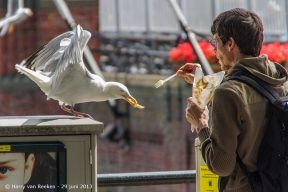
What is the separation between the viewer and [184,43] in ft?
32.7

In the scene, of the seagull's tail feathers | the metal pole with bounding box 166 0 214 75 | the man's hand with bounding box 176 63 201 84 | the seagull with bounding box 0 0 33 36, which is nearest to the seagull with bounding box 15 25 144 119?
the seagull's tail feathers

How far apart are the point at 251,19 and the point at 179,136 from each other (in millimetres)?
7853

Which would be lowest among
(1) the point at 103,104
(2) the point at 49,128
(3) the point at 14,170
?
(1) the point at 103,104

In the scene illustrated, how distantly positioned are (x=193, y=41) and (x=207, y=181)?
5.87 meters

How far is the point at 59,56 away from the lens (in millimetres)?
3529

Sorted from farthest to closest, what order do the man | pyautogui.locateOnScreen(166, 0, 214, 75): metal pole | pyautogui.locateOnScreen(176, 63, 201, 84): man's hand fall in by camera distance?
pyautogui.locateOnScreen(166, 0, 214, 75): metal pole < pyautogui.locateOnScreen(176, 63, 201, 84): man's hand < the man

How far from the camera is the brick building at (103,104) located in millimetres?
11203

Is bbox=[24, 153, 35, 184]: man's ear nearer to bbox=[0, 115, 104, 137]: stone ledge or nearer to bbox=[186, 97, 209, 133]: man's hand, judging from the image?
bbox=[0, 115, 104, 137]: stone ledge

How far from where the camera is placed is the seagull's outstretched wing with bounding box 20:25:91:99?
341cm

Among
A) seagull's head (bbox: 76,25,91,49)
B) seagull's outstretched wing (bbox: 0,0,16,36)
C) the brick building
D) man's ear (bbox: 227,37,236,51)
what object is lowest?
the brick building

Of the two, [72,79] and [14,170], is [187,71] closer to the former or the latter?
[72,79]

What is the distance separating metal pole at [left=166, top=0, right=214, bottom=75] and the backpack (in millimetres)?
5602

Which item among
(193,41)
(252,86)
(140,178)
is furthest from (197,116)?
(193,41)

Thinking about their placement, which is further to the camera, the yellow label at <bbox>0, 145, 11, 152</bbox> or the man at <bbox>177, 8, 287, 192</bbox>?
the yellow label at <bbox>0, 145, 11, 152</bbox>
